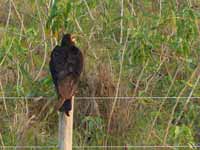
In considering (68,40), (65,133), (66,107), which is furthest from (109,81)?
(65,133)

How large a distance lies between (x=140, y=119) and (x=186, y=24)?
1.07 m

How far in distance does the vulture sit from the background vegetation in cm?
73

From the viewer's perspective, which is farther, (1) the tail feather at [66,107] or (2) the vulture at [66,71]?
(2) the vulture at [66,71]

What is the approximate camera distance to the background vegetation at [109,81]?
215 inches

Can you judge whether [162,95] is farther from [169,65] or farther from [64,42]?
[64,42]

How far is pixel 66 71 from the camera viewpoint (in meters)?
4.29

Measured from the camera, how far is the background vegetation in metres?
5.46

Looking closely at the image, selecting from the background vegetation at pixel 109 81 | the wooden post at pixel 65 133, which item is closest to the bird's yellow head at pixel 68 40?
the background vegetation at pixel 109 81

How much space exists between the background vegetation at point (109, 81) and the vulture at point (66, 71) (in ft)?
2.39

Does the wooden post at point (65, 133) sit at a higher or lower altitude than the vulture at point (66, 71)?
lower

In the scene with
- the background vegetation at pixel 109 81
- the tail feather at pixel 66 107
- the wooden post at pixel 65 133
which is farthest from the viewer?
the background vegetation at pixel 109 81

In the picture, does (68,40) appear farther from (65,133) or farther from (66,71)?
(65,133)

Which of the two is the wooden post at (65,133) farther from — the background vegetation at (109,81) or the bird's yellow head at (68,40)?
the background vegetation at (109,81)

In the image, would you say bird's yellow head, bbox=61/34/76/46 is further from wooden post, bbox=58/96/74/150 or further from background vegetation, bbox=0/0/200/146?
wooden post, bbox=58/96/74/150
